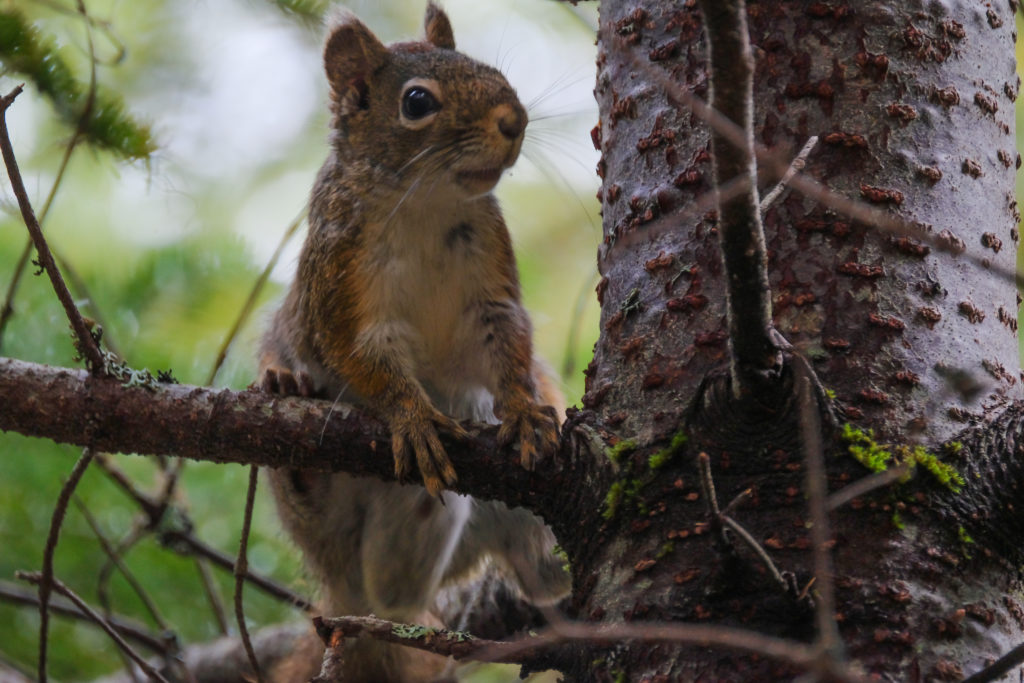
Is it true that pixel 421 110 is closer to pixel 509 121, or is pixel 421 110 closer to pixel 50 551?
pixel 509 121

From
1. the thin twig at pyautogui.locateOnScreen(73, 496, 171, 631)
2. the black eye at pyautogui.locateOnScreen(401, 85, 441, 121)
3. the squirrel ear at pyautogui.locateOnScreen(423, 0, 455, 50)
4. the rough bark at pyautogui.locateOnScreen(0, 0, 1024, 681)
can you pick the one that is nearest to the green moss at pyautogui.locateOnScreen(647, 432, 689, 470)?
the rough bark at pyautogui.locateOnScreen(0, 0, 1024, 681)

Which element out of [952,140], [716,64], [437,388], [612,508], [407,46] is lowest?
[612,508]

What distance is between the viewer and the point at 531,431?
1.64 m

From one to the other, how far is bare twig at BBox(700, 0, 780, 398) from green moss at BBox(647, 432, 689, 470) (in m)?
0.15

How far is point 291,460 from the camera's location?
1622mm

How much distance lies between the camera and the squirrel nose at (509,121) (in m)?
2.05

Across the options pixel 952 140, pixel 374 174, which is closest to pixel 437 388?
pixel 374 174

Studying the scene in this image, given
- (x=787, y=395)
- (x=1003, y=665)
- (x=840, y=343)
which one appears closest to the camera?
(x=1003, y=665)

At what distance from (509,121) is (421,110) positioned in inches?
9.5

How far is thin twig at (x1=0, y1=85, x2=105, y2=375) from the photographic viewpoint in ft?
4.42

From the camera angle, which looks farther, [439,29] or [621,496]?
[439,29]

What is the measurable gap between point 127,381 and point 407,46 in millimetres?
1165

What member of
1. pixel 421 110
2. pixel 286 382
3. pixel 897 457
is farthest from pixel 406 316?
pixel 897 457

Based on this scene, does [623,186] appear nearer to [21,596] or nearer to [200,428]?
[200,428]
